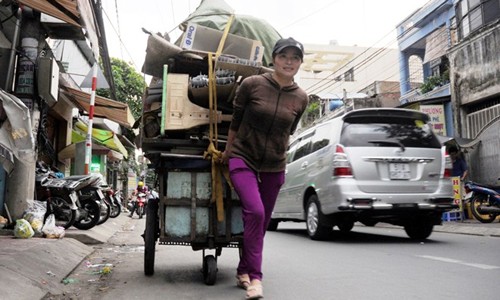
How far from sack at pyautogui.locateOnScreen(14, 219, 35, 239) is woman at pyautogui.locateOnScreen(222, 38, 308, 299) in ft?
12.6

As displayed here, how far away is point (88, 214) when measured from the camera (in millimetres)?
8359

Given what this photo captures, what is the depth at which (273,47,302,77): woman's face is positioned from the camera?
3.39 meters

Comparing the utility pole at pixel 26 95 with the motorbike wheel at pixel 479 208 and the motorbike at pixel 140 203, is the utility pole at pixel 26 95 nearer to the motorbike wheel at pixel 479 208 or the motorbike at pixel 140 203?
the motorbike wheel at pixel 479 208

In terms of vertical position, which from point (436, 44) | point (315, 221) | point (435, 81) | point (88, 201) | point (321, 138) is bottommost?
point (315, 221)

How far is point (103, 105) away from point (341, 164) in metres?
6.42

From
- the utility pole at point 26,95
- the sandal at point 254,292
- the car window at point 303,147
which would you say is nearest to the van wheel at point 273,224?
the car window at point 303,147

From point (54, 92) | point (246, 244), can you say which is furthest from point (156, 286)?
point (54, 92)

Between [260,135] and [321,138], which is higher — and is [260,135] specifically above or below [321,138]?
below

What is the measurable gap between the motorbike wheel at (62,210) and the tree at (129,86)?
14.2 m

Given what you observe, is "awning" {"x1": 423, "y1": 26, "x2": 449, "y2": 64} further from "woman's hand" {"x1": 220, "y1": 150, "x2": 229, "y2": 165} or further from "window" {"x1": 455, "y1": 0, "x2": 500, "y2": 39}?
"woman's hand" {"x1": 220, "y1": 150, "x2": 229, "y2": 165}

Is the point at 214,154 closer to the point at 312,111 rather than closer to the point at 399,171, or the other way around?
the point at 399,171

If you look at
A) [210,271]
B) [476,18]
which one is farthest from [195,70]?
[476,18]

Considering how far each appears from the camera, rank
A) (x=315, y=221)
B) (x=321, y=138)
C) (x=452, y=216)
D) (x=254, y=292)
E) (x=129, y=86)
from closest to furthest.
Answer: (x=254, y=292)
(x=315, y=221)
(x=321, y=138)
(x=452, y=216)
(x=129, y=86)

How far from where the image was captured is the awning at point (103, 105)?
10438mm
